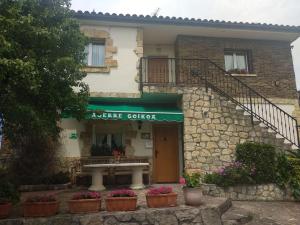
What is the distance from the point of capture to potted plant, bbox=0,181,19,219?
8055 mm

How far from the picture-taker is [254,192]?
40.2 feet

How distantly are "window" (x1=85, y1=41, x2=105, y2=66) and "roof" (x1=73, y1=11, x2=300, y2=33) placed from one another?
124 centimetres

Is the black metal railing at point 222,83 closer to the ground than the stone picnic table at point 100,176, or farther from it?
farther from it

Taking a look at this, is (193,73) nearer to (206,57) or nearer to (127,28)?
(206,57)

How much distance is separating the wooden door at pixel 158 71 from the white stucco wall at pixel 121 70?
133 cm

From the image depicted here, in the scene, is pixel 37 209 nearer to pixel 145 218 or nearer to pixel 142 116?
pixel 145 218

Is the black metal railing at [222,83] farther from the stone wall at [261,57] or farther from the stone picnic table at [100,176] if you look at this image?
the stone picnic table at [100,176]

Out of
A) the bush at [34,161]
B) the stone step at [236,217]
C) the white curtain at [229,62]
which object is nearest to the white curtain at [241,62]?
the white curtain at [229,62]

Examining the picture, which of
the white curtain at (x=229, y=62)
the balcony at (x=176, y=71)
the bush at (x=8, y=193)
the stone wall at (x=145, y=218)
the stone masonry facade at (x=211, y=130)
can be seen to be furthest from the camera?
the white curtain at (x=229, y=62)

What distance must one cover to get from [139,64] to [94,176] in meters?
5.78

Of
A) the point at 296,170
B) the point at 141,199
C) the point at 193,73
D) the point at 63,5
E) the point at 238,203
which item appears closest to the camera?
the point at 63,5

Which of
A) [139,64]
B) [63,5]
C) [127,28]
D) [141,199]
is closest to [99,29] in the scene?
[127,28]

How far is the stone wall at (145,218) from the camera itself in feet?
25.5

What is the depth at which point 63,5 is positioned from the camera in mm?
9328
